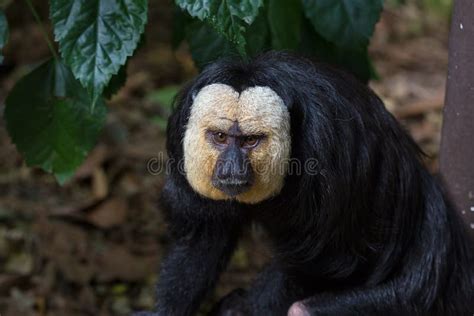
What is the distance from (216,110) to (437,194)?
1.12 metres

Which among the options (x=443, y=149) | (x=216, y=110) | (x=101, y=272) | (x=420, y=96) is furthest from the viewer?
(x=420, y=96)

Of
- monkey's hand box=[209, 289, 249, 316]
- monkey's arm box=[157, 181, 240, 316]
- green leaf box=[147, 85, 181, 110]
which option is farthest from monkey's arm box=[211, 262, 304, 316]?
green leaf box=[147, 85, 181, 110]

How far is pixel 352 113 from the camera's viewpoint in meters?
3.79

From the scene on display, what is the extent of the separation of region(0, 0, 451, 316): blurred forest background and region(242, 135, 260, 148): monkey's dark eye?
112 cm

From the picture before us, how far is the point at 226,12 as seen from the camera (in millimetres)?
3502

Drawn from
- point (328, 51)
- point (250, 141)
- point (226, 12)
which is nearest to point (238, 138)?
point (250, 141)

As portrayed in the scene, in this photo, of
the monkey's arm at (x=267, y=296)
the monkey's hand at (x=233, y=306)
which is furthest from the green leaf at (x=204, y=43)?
the monkey's hand at (x=233, y=306)

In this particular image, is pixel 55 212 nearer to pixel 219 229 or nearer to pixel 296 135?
pixel 219 229

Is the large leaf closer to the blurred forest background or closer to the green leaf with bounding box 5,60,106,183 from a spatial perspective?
the green leaf with bounding box 5,60,106,183

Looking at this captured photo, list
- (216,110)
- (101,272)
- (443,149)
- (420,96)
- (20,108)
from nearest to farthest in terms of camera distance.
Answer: (216,110), (20,108), (443,149), (101,272), (420,96)

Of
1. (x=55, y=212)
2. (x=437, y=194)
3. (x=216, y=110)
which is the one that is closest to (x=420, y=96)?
(x=55, y=212)

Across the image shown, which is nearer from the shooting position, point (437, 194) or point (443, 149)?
point (437, 194)

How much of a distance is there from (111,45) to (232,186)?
0.74 meters

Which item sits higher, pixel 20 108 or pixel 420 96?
pixel 420 96
